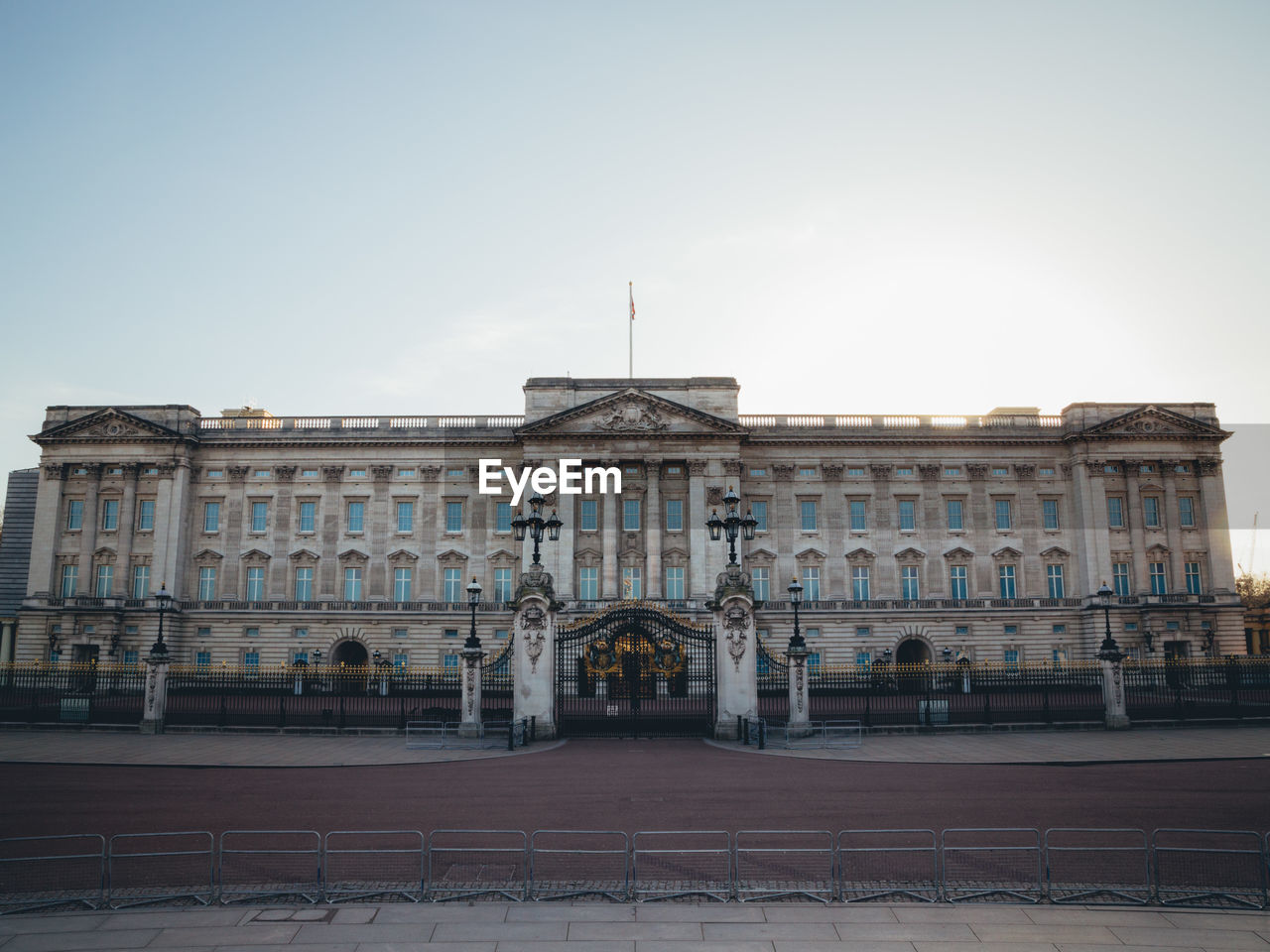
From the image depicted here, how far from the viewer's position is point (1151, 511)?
61.4 meters

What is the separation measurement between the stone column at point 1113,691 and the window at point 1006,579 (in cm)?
2968

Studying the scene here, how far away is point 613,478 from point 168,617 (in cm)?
3154

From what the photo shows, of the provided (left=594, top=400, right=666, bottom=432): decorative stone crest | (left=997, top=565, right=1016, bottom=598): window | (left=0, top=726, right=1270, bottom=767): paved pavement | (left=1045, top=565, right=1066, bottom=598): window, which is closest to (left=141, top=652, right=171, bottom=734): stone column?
(left=0, top=726, right=1270, bottom=767): paved pavement

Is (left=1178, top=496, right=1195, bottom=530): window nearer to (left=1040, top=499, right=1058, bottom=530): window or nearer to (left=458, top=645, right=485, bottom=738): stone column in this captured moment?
(left=1040, top=499, right=1058, bottom=530): window

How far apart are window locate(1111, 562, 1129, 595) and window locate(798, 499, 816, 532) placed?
20.8 meters

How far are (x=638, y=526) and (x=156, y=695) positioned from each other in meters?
33.4

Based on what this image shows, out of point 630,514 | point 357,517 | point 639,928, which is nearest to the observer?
point 639,928

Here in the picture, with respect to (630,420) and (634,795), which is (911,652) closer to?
(630,420)

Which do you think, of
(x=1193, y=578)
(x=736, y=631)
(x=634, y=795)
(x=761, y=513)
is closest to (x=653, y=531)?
(x=761, y=513)

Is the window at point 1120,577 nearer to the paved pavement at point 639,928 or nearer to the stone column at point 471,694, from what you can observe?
the stone column at point 471,694

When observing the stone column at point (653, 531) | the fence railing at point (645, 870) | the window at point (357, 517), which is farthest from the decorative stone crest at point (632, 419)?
the fence railing at point (645, 870)

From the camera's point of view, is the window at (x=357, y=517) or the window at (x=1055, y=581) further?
the window at (x=357, y=517)

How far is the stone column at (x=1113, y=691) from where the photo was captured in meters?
31.8

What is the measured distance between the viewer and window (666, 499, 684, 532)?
59.7 metres
